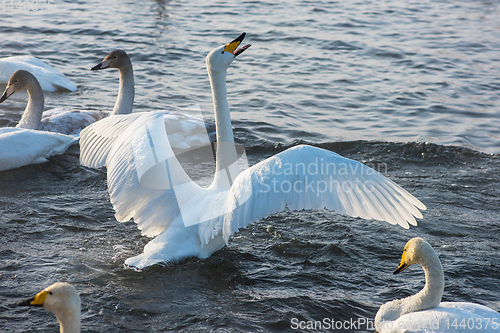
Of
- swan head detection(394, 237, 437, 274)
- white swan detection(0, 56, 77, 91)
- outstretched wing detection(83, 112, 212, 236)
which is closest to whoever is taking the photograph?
swan head detection(394, 237, 437, 274)

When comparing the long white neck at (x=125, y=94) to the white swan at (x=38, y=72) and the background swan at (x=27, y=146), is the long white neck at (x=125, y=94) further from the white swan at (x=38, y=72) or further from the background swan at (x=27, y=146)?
the white swan at (x=38, y=72)

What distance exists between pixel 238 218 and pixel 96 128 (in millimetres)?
2278

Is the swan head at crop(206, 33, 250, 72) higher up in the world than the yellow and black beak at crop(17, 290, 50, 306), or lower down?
higher up

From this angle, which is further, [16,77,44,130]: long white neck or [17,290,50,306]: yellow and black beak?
[16,77,44,130]: long white neck

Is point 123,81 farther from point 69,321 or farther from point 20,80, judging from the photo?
point 69,321

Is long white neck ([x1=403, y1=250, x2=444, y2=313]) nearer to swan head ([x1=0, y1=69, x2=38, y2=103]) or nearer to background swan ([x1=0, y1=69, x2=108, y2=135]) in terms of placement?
background swan ([x1=0, y1=69, x2=108, y2=135])

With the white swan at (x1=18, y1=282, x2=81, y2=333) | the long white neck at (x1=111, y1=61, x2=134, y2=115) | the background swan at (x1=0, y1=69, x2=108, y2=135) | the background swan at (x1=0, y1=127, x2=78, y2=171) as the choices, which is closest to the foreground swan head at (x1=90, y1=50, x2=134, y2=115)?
the long white neck at (x1=111, y1=61, x2=134, y2=115)

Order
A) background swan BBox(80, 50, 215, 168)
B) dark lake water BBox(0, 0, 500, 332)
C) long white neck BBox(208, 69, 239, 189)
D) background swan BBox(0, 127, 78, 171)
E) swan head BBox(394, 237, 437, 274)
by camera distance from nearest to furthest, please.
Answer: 1. swan head BBox(394, 237, 437, 274)
2. dark lake water BBox(0, 0, 500, 332)
3. long white neck BBox(208, 69, 239, 189)
4. background swan BBox(80, 50, 215, 168)
5. background swan BBox(0, 127, 78, 171)

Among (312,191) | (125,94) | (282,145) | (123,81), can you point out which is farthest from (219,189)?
(123,81)

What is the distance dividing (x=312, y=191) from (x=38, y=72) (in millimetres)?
6895

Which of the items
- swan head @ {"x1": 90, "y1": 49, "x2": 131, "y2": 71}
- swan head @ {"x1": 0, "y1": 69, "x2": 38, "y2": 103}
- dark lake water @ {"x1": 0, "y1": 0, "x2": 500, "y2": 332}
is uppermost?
swan head @ {"x1": 90, "y1": 49, "x2": 131, "y2": 71}

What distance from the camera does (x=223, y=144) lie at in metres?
4.69

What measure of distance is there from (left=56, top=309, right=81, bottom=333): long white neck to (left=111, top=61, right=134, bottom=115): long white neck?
472cm

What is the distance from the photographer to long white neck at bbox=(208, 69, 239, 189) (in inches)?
183
